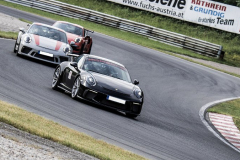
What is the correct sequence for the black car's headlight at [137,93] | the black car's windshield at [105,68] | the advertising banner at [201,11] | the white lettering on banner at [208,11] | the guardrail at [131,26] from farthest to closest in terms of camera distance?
the white lettering on banner at [208,11], the advertising banner at [201,11], the guardrail at [131,26], the black car's windshield at [105,68], the black car's headlight at [137,93]

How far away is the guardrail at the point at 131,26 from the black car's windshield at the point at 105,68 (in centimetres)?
2232

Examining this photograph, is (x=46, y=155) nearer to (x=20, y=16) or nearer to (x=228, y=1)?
(x=20, y=16)

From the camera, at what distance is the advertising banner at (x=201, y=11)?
38906 mm

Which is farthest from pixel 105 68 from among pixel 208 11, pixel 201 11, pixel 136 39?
pixel 201 11

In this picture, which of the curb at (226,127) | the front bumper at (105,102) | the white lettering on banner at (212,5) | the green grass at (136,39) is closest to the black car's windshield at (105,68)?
the front bumper at (105,102)

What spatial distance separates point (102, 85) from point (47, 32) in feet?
→ 24.7

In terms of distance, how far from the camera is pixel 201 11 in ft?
132

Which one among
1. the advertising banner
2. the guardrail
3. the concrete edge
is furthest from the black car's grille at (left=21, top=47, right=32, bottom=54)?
the advertising banner

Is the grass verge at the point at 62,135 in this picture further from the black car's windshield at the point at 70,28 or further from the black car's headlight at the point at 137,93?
the black car's windshield at the point at 70,28

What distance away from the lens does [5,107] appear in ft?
31.3

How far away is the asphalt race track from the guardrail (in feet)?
42.0

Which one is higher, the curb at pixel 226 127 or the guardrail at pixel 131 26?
the curb at pixel 226 127

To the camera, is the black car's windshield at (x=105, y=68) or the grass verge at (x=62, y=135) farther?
the black car's windshield at (x=105, y=68)

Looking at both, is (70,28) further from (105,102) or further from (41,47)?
(105,102)
